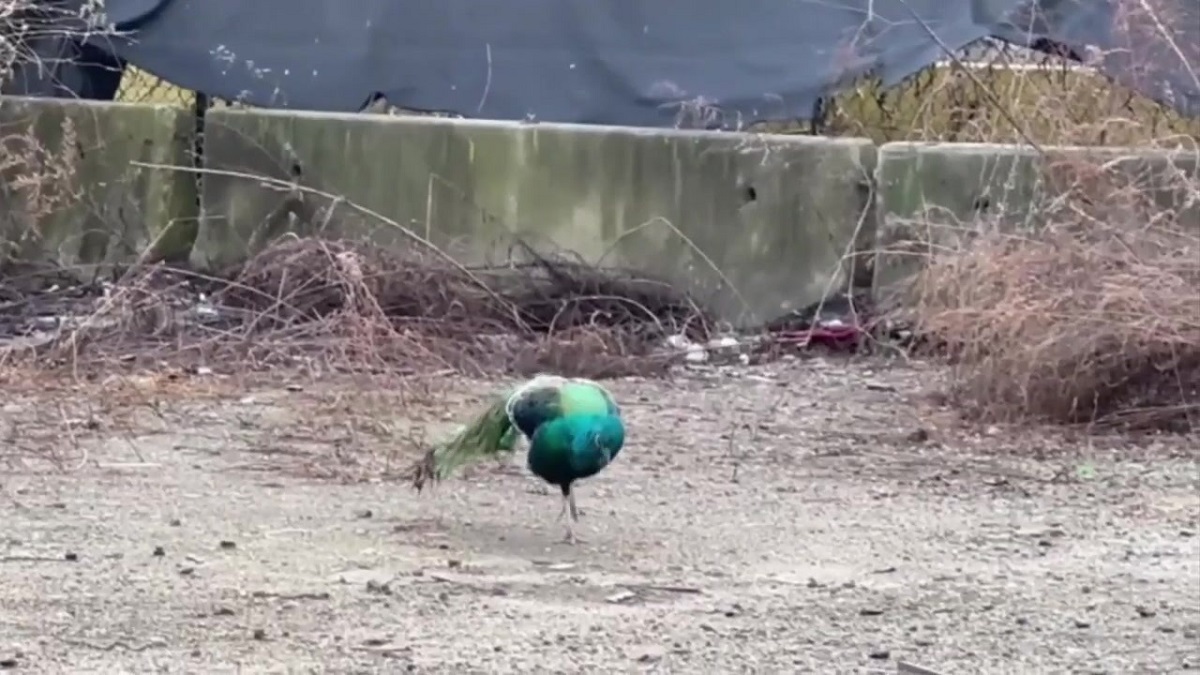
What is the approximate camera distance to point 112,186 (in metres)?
9.11

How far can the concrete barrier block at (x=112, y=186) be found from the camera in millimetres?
9070

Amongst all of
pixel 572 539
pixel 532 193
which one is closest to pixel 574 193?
pixel 532 193

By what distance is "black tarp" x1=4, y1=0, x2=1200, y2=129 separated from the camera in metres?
8.62

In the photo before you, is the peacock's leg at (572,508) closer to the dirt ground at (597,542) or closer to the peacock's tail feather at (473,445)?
the dirt ground at (597,542)

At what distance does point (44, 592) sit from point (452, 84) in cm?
473

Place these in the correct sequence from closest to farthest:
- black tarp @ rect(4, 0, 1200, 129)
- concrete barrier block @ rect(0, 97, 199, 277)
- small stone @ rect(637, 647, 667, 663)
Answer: small stone @ rect(637, 647, 667, 663), black tarp @ rect(4, 0, 1200, 129), concrete barrier block @ rect(0, 97, 199, 277)

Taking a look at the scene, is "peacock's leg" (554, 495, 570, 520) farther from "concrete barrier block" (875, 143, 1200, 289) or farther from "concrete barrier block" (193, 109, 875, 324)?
"concrete barrier block" (193, 109, 875, 324)

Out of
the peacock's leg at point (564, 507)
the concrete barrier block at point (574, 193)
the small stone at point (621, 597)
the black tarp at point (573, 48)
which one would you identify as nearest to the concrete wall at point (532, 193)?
the concrete barrier block at point (574, 193)

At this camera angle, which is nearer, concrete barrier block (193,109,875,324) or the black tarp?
concrete barrier block (193,109,875,324)

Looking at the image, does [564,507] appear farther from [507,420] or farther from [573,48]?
[573,48]

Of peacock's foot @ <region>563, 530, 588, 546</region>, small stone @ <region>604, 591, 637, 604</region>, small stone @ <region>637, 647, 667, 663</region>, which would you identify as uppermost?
small stone @ <region>637, 647, 667, 663</region>

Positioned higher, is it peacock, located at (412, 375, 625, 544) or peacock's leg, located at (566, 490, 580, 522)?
peacock, located at (412, 375, 625, 544)

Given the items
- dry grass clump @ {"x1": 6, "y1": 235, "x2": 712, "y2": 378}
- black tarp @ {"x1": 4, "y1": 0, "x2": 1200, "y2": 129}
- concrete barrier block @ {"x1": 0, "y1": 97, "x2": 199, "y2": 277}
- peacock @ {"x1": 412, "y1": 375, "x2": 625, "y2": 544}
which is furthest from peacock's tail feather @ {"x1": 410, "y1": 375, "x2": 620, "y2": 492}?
concrete barrier block @ {"x1": 0, "y1": 97, "x2": 199, "y2": 277}

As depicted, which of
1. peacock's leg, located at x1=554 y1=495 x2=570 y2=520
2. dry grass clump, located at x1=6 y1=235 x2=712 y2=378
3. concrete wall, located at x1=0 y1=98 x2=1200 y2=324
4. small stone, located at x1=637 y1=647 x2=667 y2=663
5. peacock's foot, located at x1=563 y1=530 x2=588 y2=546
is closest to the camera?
small stone, located at x1=637 y1=647 x2=667 y2=663
